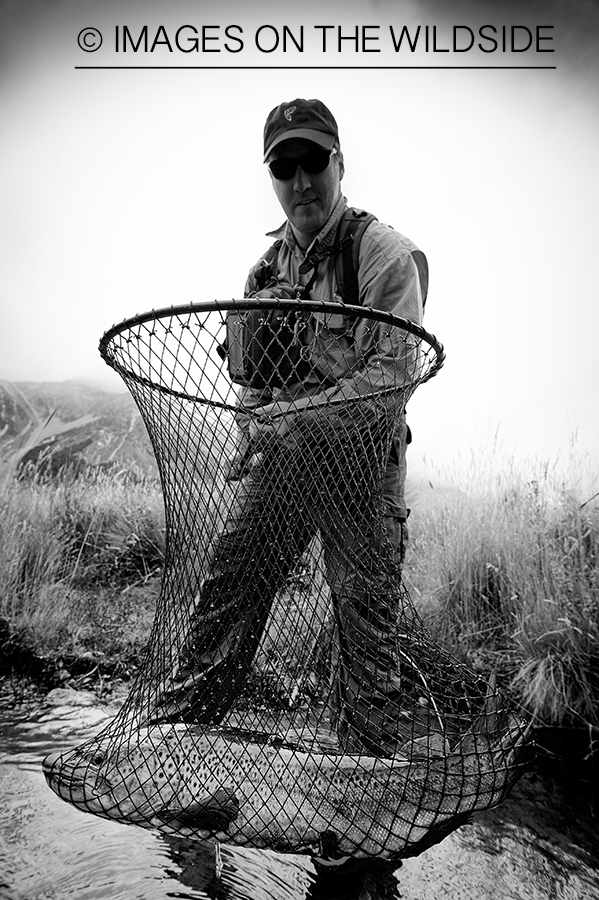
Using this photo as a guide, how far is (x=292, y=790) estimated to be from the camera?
3.93 feet

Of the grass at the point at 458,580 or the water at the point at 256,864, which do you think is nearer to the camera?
the water at the point at 256,864

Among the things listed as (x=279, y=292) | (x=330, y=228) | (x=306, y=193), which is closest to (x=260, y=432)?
(x=279, y=292)

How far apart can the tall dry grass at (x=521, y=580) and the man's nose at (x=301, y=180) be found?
164 cm

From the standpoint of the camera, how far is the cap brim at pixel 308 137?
1.74 metres

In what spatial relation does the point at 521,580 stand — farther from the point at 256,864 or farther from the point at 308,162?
the point at 308,162

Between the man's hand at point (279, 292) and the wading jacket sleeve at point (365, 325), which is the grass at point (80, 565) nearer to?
the wading jacket sleeve at point (365, 325)

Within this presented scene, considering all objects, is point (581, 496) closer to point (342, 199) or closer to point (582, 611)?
point (582, 611)

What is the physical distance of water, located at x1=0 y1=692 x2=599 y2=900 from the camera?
1.41m

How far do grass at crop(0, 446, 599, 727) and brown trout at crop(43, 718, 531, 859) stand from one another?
1.22 meters

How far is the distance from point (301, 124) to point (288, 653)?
1.37 metres

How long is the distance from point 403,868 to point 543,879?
13.4 inches

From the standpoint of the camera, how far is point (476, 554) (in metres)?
2.91

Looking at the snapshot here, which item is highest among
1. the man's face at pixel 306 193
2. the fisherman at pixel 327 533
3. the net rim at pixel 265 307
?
the man's face at pixel 306 193

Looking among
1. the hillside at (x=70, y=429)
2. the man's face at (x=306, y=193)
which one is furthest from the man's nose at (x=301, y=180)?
the hillside at (x=70, y=429)
